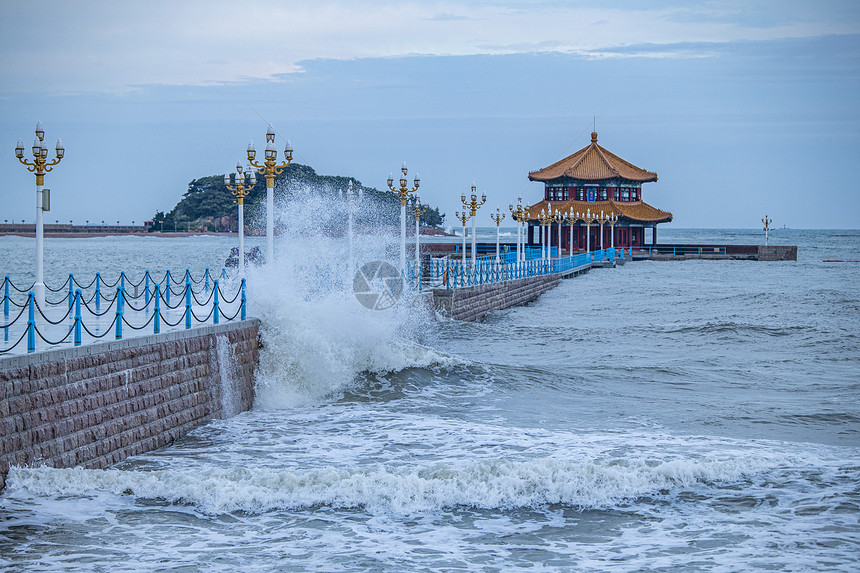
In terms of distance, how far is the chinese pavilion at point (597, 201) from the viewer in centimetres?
7644

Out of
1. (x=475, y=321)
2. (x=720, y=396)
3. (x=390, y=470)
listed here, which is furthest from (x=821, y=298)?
(x=390, y=470)

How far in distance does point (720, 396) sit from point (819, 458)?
4.96m

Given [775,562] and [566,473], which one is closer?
[775,562]

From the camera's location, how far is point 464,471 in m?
10.7

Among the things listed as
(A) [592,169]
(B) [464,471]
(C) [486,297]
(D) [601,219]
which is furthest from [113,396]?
(A) [592,169]

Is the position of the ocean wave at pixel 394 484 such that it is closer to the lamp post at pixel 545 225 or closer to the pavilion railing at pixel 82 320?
the pavilion railing at pixel 82 320

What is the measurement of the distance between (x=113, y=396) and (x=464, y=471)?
435cm

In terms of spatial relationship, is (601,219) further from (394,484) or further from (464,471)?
(394,484)

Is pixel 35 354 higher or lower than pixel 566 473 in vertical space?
higher

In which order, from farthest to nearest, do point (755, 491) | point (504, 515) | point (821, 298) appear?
point (821, 298)
point (755, 491)
point (504, 515)

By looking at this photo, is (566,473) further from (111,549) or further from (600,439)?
(111,549)

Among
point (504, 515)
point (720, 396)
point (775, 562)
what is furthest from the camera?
point (720, 396)

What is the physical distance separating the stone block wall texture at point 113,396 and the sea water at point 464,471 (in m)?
0.26

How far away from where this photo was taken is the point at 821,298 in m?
41.5
